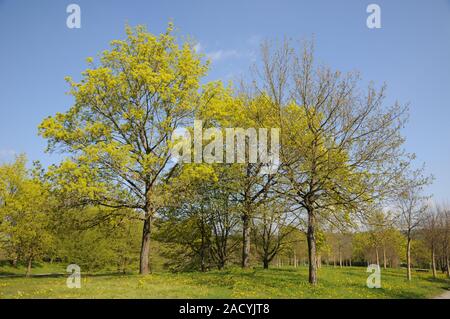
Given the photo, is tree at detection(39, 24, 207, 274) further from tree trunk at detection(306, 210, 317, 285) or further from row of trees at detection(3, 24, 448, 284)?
tree trunk at detection(306, 210, 317, 285)

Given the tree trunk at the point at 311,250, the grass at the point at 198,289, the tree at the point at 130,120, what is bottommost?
the grass at the point at 198,289

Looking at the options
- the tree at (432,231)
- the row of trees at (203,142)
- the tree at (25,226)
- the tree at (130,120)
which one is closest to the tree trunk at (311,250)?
the row of trees at (203,142)

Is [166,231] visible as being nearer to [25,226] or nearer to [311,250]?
[25,226]

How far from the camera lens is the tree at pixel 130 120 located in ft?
52.4

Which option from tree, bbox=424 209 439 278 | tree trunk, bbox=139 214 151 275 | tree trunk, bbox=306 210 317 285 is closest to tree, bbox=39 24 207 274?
tree trunk, bbox=139 214 151 275

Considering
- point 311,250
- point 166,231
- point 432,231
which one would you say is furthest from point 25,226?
point 432,231

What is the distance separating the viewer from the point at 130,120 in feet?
57.5

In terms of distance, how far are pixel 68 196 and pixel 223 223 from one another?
46.0ft

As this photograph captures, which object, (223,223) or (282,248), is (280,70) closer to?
(223,223)

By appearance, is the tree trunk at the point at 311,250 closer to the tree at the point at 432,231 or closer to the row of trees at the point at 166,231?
the row of trees at the point at 166,231

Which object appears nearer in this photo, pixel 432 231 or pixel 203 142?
pixel 203 142

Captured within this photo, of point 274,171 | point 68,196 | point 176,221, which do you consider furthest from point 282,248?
point 68,196

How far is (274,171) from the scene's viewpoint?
18.2 metres
